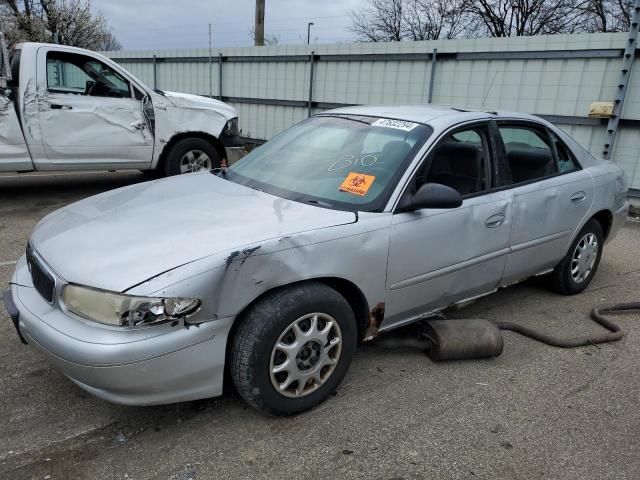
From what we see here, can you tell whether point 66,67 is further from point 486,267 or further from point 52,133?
point 486,267

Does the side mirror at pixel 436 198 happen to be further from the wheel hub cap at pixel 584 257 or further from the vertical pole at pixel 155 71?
the vertical pole at pixel 155 71

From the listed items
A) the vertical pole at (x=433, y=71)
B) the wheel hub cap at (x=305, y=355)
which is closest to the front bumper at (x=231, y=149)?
the vertical pole at (x=433, y=71)

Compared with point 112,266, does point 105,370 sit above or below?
below

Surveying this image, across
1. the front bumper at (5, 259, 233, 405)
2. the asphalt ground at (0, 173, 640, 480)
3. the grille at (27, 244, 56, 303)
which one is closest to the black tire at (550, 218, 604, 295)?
the asphalt ground at (0, 173, 640, 480)

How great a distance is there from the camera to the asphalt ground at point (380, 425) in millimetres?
Answer: 2295

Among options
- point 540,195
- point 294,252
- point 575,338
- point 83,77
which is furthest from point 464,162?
point 83,77

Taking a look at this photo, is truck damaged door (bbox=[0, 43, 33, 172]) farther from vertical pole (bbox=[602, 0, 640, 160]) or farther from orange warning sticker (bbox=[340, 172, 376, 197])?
vertical pole (bbox=[602, 0, 640, 160])

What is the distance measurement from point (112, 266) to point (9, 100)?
201 inches

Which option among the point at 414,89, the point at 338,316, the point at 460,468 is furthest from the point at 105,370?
the point at 414,89

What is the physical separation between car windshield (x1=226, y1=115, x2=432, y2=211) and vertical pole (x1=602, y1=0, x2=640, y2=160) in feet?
18.9

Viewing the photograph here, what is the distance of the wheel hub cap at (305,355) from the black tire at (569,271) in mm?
2464

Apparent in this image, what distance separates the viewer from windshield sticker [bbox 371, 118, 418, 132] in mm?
3264

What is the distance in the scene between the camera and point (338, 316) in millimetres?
2625

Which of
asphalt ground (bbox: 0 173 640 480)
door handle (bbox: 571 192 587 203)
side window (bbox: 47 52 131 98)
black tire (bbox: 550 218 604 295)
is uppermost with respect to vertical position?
side window (bbox: 47 52 131 98)
